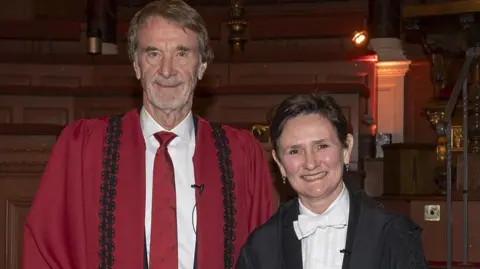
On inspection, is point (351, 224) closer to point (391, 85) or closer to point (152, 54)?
point (152, 54)

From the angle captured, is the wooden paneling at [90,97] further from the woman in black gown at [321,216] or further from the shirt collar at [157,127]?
the woman in black gown at [321,216]

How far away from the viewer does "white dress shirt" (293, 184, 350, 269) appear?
196 cm

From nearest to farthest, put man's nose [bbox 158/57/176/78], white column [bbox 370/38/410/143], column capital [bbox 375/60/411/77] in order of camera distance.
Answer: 1. man's nose [bbox 158/57/176/78]
2. white column [bbox 370/38/410/143]
3. column capital [bbox 375/60/411/77]

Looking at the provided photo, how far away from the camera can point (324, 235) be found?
1994mm

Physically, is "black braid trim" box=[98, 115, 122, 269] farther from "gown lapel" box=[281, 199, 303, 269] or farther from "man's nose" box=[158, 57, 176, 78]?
"gown lapel" box=[281, 199, 303, 269]

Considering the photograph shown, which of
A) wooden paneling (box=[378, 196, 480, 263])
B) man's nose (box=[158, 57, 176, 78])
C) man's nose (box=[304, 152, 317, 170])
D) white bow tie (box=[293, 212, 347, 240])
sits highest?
man's nose (box=[158, 57, 176, 78])

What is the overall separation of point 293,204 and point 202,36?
480 millimetres

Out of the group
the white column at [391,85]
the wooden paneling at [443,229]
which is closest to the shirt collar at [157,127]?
the wooden paneling at [443,229]

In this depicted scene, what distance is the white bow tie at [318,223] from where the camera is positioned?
1985 mm

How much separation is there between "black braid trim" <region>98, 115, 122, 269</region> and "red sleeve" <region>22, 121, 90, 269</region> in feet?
0.16

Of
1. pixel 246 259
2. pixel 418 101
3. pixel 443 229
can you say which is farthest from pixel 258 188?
pixel 418 101


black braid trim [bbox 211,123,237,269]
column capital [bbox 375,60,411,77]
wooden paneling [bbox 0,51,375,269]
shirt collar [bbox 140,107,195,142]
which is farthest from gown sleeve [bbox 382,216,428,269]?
column capital [bbox 375,60,411,77]

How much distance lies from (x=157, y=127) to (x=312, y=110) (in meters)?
0.43

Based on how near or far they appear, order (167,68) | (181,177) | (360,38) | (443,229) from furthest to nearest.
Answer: (360,38) < (443,229) < (181,177) < (167,68)
